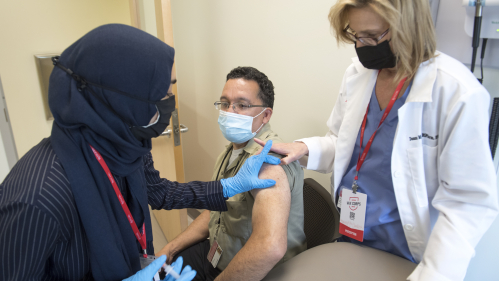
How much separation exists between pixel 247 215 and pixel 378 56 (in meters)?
0.85

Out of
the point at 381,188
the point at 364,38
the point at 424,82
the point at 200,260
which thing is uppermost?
the point at 364,38

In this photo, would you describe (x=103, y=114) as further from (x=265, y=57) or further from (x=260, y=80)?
(x=265, y=57)

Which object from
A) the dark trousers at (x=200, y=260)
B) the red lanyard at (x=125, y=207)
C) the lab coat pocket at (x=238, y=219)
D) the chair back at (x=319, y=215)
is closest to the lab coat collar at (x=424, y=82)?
the chair back at (x=319, y=215)

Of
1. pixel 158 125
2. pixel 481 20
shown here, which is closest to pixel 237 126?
pixel 158 125

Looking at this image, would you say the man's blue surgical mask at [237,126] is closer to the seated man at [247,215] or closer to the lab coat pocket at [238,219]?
the seated man at [247,215]

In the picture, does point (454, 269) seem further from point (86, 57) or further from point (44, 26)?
point (44, 26)

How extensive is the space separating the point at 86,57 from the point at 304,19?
1213 millimetres

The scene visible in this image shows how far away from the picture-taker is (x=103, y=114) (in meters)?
0.85

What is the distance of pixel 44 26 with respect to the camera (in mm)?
2445

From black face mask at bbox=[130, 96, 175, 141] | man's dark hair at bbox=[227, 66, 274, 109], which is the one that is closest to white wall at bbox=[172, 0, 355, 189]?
man's dark hair at bbox=[227, 66, 274, 109]

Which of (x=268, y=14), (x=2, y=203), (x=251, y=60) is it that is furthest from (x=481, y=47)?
(x=2, y=203)

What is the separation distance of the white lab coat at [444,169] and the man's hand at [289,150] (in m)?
0.39

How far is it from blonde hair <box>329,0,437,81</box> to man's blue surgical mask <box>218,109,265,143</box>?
24.1 inches

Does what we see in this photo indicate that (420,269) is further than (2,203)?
Yes
